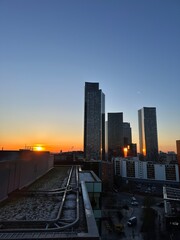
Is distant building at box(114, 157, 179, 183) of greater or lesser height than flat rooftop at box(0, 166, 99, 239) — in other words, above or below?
below

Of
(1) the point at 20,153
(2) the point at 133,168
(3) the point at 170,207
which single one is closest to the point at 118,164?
(2) the point at 133,168

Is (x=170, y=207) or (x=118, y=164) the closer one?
(x=170, y=207)

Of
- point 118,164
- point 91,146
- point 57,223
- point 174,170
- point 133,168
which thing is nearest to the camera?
point 57,223

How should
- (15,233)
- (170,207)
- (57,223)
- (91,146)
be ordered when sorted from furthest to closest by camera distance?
(91,146)
(170,207)
(57,223)
(15,233)

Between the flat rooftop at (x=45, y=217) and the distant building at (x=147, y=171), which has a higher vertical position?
the flat rooftop at (x=45, y=217)

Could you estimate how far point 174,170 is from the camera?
3091 inches

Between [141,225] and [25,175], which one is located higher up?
[25,175]

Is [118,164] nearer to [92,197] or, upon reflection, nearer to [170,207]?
[170,207]

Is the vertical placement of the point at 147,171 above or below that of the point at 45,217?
below

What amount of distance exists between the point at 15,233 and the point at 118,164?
320 feet

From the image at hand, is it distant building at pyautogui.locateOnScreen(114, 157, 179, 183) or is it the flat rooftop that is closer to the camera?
the flat rooftop

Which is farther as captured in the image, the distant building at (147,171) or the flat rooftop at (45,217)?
the distant building at (147,171)

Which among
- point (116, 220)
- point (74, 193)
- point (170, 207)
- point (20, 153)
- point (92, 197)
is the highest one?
point (20, 153)

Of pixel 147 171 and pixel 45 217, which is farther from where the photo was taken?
pixel 147 171
